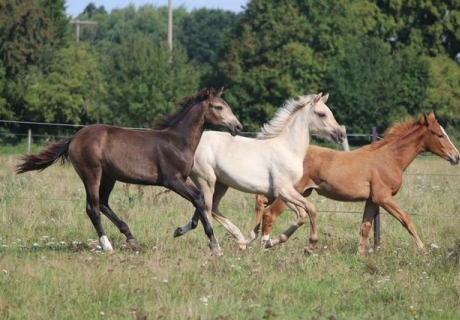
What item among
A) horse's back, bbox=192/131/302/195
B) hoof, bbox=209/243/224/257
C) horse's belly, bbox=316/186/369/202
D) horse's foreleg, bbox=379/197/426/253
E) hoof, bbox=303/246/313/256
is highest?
horse's back, bbox=192/131/302/195

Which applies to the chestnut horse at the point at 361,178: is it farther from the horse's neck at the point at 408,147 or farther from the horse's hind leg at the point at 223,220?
the horse's hind leg at the point at 223,220

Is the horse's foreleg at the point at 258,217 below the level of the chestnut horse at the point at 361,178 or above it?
below

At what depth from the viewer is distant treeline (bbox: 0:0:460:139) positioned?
39844 mm

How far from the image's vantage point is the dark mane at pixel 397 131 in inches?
507

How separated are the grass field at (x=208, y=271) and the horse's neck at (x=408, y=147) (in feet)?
3.63

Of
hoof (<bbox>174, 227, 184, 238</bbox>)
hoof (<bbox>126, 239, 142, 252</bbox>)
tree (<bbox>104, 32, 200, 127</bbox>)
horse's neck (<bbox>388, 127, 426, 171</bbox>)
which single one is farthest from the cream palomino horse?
tree (<bbox>104, 32, 200, 127</bbox>)

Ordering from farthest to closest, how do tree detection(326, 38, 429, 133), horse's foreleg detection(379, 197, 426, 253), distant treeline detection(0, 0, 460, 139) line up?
1. tree detection(326, 38, 429, 133)
2. distant treeline detection(0, 0, 460, 139)
3. horse's foreleg detection(379, 197, 426, 253)

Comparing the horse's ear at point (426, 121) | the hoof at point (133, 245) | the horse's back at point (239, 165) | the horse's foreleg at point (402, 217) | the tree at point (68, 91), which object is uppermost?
the horse's ear at point (426, 121)

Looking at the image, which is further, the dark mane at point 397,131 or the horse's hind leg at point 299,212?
the dark mane at point 397,131

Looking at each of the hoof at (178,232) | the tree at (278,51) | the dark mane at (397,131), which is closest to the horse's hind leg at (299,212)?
the hoof at (178,232)

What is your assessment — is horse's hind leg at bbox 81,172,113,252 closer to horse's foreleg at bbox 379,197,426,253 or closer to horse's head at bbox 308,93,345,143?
horse's head at bbox 308,93,345,143

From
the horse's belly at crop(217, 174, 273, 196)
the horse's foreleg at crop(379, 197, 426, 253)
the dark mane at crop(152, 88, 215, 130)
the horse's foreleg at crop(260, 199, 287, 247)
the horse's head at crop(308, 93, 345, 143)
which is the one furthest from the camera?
the horse's head at crop(308, 93, 345, 143)

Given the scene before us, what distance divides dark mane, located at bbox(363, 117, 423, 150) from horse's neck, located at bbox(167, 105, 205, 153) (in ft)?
8.28

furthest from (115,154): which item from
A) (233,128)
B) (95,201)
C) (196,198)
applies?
(233,128)
